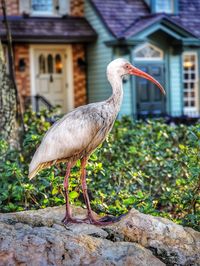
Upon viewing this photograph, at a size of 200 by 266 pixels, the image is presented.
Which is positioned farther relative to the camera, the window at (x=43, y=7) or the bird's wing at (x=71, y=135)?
the window at (x=43, y=7)

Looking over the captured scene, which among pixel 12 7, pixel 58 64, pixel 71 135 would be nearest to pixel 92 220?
pixel 71 135

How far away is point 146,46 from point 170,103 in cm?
198

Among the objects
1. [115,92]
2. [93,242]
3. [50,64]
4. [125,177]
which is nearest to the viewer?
[93,242]

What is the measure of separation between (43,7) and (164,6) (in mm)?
4118

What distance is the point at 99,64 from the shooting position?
19.2 metres

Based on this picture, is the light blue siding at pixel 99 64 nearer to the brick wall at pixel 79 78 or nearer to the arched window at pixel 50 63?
the brick wall at pixel 79 78

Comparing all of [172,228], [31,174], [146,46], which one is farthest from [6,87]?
[146,46]

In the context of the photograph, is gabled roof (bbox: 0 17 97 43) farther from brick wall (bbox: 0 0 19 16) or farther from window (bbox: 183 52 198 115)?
window (bbox: 183 52 198 115)

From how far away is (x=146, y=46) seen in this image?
19.9 metres

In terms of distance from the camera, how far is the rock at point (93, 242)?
4.53m

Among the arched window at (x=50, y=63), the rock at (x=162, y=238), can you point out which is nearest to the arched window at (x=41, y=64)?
the arched window at (x=50, y=63)

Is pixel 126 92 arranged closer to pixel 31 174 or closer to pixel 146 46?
pixel 146 46

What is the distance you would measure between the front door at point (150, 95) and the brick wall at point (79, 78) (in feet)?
5.72

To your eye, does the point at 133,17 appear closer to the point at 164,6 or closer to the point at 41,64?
the point at 164,6
